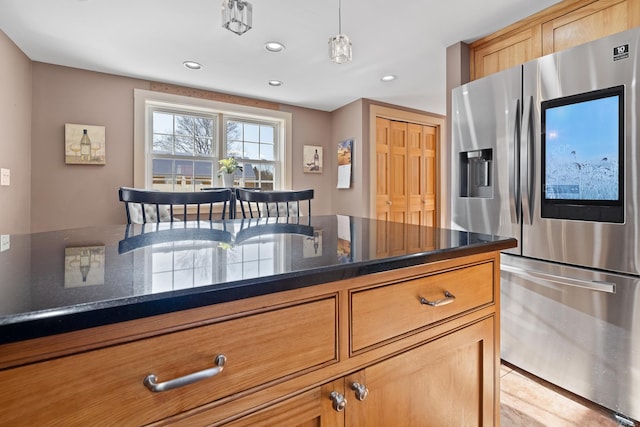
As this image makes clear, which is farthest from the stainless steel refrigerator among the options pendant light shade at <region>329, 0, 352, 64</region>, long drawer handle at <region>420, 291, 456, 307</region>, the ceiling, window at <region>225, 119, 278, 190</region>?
window at <region>225, 119, 278, 190</region>

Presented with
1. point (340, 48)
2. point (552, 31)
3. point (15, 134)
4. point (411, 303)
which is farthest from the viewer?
point (15, 134)

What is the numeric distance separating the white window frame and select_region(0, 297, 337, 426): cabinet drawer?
3577mm

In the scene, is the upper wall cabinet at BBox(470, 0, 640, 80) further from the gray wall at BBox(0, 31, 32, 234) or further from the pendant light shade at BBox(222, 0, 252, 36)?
the gray wall at BBox(0, 31, 32, 234)

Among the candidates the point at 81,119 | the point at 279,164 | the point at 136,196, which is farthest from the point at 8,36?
the point at 279,164

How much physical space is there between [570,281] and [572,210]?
1.24 ft

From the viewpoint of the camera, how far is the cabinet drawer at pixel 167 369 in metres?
0.38

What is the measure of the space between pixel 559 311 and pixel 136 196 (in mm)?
2340

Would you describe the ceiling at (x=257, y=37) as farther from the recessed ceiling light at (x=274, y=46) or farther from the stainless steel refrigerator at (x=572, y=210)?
the stainless steel refrigerator at (x=572, y=210)

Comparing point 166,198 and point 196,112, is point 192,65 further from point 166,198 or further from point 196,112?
point 166,198

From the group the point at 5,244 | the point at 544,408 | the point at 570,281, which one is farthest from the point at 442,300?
the point at 544,408

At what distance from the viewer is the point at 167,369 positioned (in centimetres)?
46

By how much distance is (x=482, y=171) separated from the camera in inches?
88.9

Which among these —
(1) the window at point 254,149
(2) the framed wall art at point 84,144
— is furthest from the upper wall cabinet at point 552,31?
(2) the framed wall art at point 84,144

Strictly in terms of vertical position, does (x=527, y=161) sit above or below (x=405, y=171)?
below
